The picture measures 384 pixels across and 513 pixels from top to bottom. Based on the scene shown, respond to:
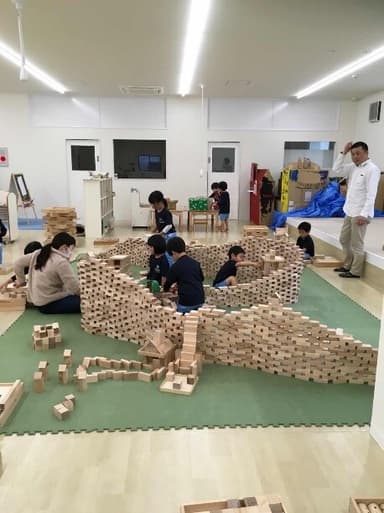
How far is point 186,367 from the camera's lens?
3223mm

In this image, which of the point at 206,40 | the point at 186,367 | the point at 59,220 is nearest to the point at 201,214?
the point at 59,220

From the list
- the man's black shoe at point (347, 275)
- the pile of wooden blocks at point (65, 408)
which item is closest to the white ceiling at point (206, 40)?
the man's black shoe at point (347, 275)

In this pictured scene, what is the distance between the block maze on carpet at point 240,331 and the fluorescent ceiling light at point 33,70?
4.97 metres

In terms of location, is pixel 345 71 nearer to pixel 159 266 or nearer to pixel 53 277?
pixel 159 266

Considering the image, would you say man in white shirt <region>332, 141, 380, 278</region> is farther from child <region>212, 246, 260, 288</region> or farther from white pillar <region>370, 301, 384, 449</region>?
white pillar <region>370, 301, 384, 449</region>

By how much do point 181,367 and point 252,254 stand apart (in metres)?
3.00

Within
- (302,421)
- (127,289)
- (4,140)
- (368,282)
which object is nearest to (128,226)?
(4,140)

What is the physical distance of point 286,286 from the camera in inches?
196

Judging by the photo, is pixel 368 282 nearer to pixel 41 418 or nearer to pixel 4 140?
pixel 41 418

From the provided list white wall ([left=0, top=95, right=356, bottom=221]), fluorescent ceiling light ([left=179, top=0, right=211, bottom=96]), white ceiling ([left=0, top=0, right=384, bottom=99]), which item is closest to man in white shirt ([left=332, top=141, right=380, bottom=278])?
white ceiling ([left=0, top=0, right=384, bottom=99])

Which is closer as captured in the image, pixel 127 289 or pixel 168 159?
pixel 127 289

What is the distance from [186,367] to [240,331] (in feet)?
1.66

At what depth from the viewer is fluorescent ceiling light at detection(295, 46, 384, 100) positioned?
280 inches

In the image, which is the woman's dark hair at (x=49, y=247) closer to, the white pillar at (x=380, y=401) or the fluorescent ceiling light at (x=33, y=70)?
the white pillar at (x=380, y=401)
